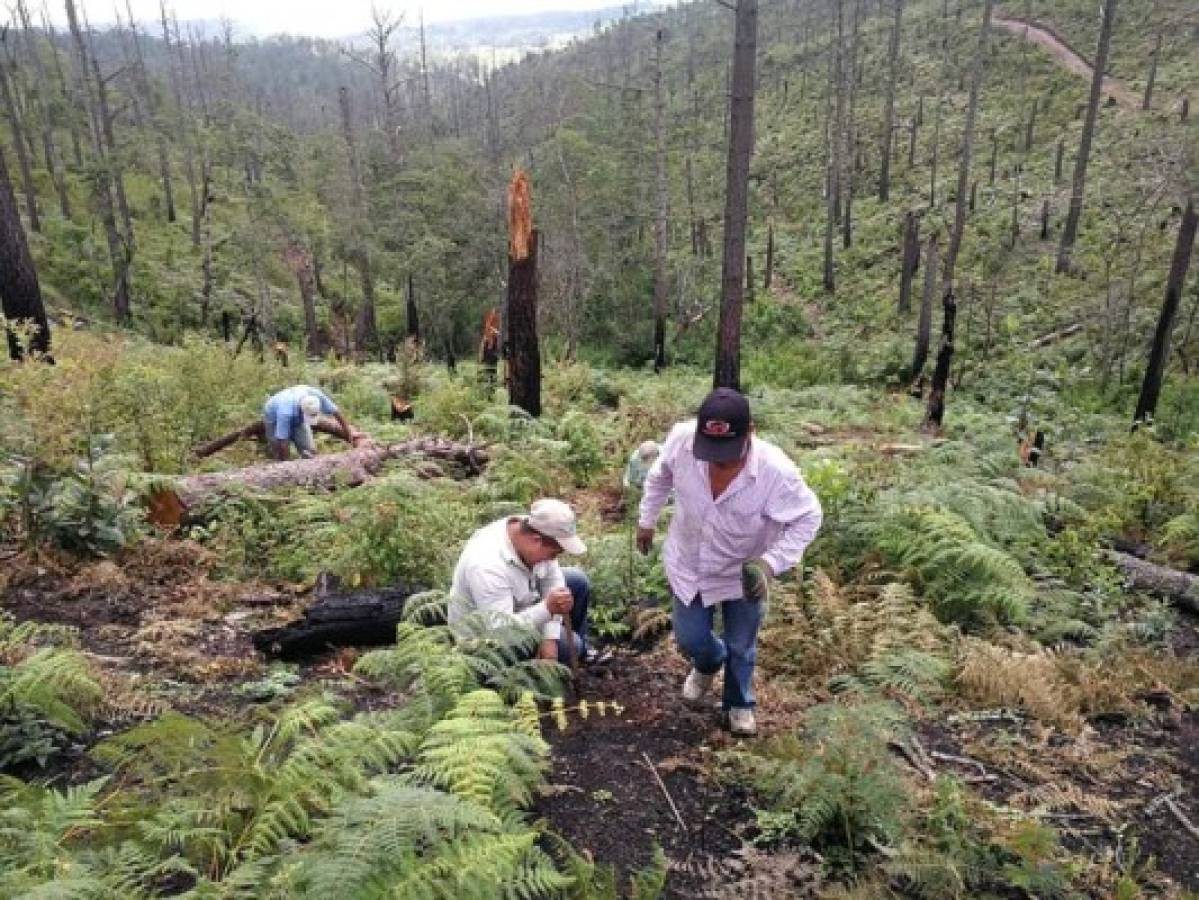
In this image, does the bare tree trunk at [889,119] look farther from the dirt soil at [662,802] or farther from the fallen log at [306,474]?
the dirt soil at [662,802]

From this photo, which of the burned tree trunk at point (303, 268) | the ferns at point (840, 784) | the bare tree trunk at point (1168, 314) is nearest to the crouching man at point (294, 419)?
the ferns at point (840, 784)

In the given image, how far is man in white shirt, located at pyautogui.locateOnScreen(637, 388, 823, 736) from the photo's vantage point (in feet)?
12.9

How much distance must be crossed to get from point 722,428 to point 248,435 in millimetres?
7161

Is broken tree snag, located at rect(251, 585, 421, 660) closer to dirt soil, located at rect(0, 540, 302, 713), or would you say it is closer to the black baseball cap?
dirt soil, located at rect(0, 540, 302, 713)

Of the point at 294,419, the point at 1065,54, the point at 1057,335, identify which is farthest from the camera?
the point at 1065,54

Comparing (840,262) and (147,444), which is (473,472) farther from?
(840,262)

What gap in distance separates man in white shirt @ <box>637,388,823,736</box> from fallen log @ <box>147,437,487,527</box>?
4.55 metres

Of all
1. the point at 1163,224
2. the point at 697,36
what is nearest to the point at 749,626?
the point at 1163,224

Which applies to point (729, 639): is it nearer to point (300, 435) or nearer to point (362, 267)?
point (300, 435)

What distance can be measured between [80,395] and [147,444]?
2089mm

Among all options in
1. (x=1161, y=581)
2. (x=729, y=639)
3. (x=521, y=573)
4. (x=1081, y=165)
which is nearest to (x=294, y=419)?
(x=521, y=573)

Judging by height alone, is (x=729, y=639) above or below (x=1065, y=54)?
below

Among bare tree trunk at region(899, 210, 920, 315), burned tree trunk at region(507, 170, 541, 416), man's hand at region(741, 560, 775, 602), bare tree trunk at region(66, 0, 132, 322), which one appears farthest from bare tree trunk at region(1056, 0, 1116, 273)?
bare tree trunk at region(66, 0, 132, 322)

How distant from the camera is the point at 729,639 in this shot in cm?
443
